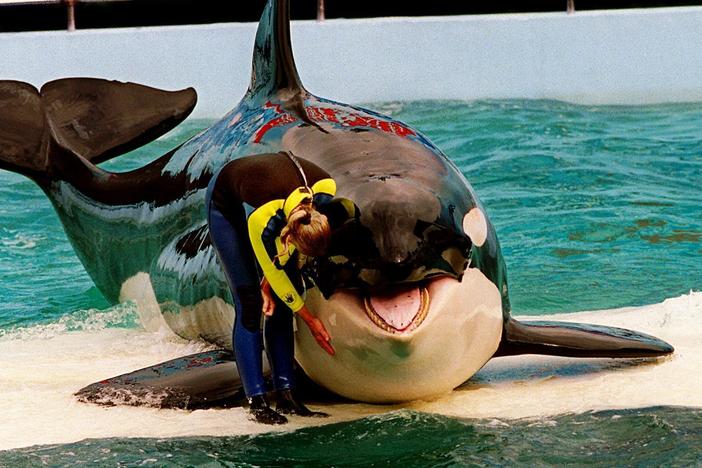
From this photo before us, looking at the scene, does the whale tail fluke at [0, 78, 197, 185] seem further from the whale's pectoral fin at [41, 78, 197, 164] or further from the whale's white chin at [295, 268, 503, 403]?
the whale's white chin at [295, 268, 503, 403]

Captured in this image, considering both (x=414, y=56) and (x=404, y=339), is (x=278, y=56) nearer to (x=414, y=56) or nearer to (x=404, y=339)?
(x=404, y=339)

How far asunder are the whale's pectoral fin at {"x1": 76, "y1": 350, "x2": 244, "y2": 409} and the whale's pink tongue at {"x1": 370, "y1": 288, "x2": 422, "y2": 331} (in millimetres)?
874

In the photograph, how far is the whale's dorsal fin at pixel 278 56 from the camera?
626 cm

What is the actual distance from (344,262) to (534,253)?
4475mm

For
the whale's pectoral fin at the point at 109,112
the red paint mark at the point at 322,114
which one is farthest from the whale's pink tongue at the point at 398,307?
the whale's pectoral fin at the point at 109,112

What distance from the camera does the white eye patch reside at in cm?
523

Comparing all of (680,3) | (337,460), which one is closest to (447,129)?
(680,3)

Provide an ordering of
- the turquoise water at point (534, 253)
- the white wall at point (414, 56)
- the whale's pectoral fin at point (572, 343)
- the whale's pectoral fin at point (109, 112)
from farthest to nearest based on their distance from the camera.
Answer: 1. the white wall at point (414, 56)
2. the whale's pectoral fin at point (109, 112)
3. the whale's pectoral fin at point (572, 343)
4. the turquoise water at point (534, 253)

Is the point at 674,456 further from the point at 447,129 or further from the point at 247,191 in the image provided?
the point at 447,129

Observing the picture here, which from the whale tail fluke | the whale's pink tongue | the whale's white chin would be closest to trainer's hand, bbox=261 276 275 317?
the whale's white chin

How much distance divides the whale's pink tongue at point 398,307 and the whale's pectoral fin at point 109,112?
3883 mm

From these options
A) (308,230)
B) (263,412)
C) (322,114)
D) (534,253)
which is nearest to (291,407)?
(263,412)

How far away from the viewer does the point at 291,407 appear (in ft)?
17.0

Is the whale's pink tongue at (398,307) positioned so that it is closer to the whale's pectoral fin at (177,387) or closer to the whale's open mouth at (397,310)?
the whale's open mouth at (397,310)
